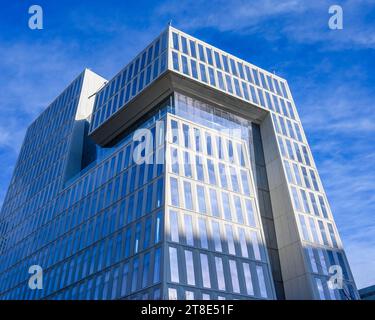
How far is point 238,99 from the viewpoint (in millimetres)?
53219

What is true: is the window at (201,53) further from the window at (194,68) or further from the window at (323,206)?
the window at (323,206)

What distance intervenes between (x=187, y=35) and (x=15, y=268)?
A: 40.7m

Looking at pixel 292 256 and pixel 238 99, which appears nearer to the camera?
pixel 292 256

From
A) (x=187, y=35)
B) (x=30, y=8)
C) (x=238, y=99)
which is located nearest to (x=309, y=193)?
(x=238, y=99)

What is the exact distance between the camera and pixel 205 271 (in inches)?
1406

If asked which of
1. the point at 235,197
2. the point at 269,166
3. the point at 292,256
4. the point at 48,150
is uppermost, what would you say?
the point at 48,150

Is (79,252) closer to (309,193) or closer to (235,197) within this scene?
(235,197)

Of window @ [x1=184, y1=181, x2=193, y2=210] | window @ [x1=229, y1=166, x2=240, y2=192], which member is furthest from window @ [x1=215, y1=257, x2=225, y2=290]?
window @ [x1=229, y1=166, x2=240, y2=192]

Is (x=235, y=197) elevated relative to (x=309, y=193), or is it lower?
lower

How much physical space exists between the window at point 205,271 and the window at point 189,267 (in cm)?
108

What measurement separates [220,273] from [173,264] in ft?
16.1

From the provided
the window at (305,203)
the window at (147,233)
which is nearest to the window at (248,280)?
the window at (147,233)

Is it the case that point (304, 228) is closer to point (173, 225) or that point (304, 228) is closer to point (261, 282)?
point (261, 282)

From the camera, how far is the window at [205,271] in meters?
35.0
